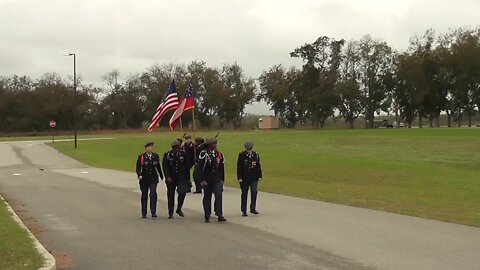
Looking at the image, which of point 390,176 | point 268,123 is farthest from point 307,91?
point 390,176

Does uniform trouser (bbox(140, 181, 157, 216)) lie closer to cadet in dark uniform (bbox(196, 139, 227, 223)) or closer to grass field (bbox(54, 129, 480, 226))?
cadet in dark uniform (bbox(196, 139, 227, 223))

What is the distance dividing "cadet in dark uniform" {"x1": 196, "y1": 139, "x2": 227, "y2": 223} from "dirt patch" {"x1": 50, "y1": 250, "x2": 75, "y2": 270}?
13.4 feet

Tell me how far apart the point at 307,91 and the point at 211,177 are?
99.4 m

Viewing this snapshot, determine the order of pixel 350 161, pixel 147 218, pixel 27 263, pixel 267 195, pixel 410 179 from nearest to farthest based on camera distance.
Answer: pixel 27 263
pixel 147 218
pixel 267 195
pixel 410 179
pixel 350 161

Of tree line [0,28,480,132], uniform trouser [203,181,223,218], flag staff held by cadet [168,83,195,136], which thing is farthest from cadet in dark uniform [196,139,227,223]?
tree line [0,28,480,132]

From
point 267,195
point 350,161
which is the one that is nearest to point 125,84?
point 350,161

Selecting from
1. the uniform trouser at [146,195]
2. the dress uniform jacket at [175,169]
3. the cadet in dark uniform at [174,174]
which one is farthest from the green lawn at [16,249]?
the dress uniform jacket at [175,169]

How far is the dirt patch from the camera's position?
8450mm

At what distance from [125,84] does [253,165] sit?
353 feet

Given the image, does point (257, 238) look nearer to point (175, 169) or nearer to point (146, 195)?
point (175, 169)

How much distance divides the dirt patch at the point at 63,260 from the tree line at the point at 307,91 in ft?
300

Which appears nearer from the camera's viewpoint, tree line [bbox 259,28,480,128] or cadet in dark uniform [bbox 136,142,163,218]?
cadet in dark uniform [bbox 136,142,163,218]

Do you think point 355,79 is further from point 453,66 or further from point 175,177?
point 175,177

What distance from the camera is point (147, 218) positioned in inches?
544
